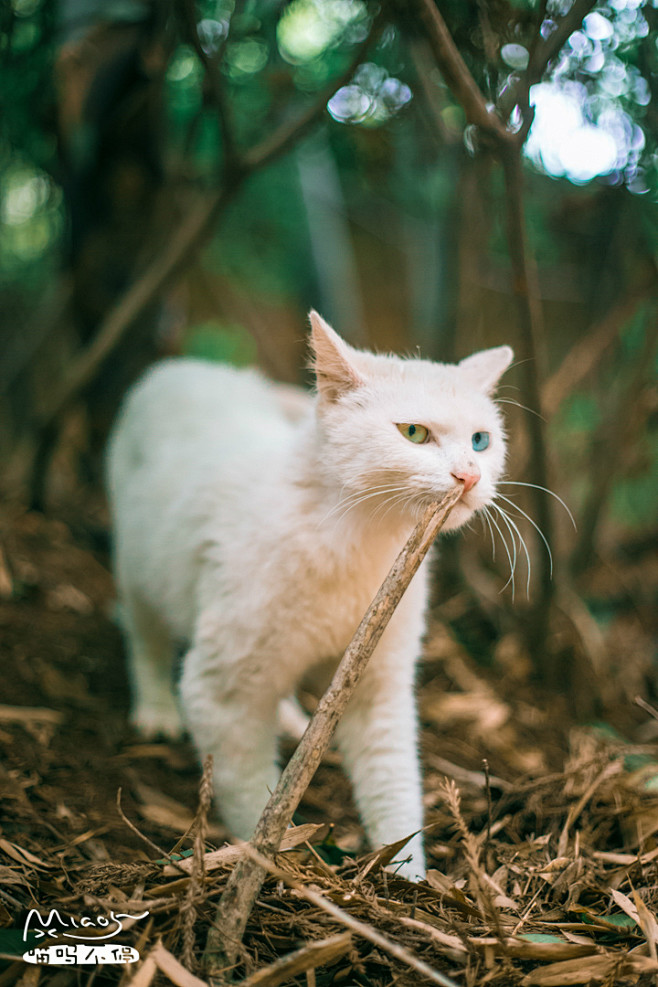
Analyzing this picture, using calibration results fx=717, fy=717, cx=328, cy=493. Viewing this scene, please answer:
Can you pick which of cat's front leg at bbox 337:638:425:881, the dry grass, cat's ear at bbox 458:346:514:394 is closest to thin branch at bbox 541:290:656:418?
cat's ear at bbox 458:346:514:394

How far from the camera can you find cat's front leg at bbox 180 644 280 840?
224 cm

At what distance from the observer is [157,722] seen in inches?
121

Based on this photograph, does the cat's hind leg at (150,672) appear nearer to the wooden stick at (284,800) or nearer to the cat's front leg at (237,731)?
the cat's front leg at (237,731)

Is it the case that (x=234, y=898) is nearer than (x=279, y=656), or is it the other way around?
(x=234, y=898)

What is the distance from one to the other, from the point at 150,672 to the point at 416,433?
191 centimetres

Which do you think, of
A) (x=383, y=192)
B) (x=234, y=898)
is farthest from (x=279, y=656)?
(x=383, y=192)

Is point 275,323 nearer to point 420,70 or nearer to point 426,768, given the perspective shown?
point 420,70

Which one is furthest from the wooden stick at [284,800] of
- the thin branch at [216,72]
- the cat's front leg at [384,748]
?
the thin branch at [216,72]

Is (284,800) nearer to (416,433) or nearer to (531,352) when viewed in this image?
(416,433)

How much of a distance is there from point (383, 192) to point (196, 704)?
4.45 metres

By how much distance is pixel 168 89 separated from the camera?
4.06 meters

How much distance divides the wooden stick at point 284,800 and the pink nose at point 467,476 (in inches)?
15.1

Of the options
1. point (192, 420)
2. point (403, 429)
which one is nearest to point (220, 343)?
point (192, 420)

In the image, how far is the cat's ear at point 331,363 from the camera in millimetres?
2053
